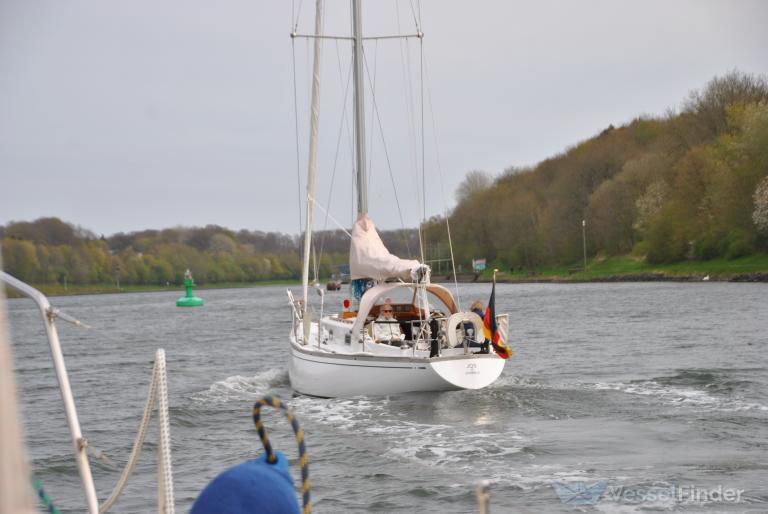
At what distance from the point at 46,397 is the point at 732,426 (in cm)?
2092

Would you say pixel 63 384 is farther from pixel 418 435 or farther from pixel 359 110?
pixel 359 110

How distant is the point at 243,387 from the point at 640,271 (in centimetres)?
9170

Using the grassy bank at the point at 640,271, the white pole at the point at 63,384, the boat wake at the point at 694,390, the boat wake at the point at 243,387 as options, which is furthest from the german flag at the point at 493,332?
the grassy bank at the point at 640,271

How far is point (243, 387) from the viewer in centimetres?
2777

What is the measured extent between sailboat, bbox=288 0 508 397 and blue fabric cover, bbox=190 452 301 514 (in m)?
14.0

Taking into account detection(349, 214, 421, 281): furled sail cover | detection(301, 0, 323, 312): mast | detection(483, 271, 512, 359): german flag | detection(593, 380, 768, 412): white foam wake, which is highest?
detection(301, 0, 323, 312): mast

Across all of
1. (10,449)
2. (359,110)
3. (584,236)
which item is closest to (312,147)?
(359,110)

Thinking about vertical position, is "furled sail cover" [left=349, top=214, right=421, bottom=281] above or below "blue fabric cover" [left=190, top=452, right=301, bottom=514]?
above

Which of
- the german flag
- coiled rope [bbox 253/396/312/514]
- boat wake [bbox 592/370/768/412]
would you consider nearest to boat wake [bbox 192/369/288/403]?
the german flag

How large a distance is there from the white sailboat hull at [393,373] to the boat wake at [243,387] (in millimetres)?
4361

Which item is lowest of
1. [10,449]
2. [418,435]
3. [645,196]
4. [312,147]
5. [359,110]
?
[418,435]

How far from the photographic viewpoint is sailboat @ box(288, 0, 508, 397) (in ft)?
64.3

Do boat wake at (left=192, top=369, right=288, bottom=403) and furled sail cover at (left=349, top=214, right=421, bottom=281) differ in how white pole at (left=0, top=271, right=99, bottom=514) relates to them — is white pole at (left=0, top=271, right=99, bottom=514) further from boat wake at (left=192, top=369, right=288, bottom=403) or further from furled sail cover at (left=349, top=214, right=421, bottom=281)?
boat wake at (left=192, top=369, right=288, bottom=403)

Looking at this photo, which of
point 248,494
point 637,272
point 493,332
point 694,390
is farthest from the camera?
point 637,272
